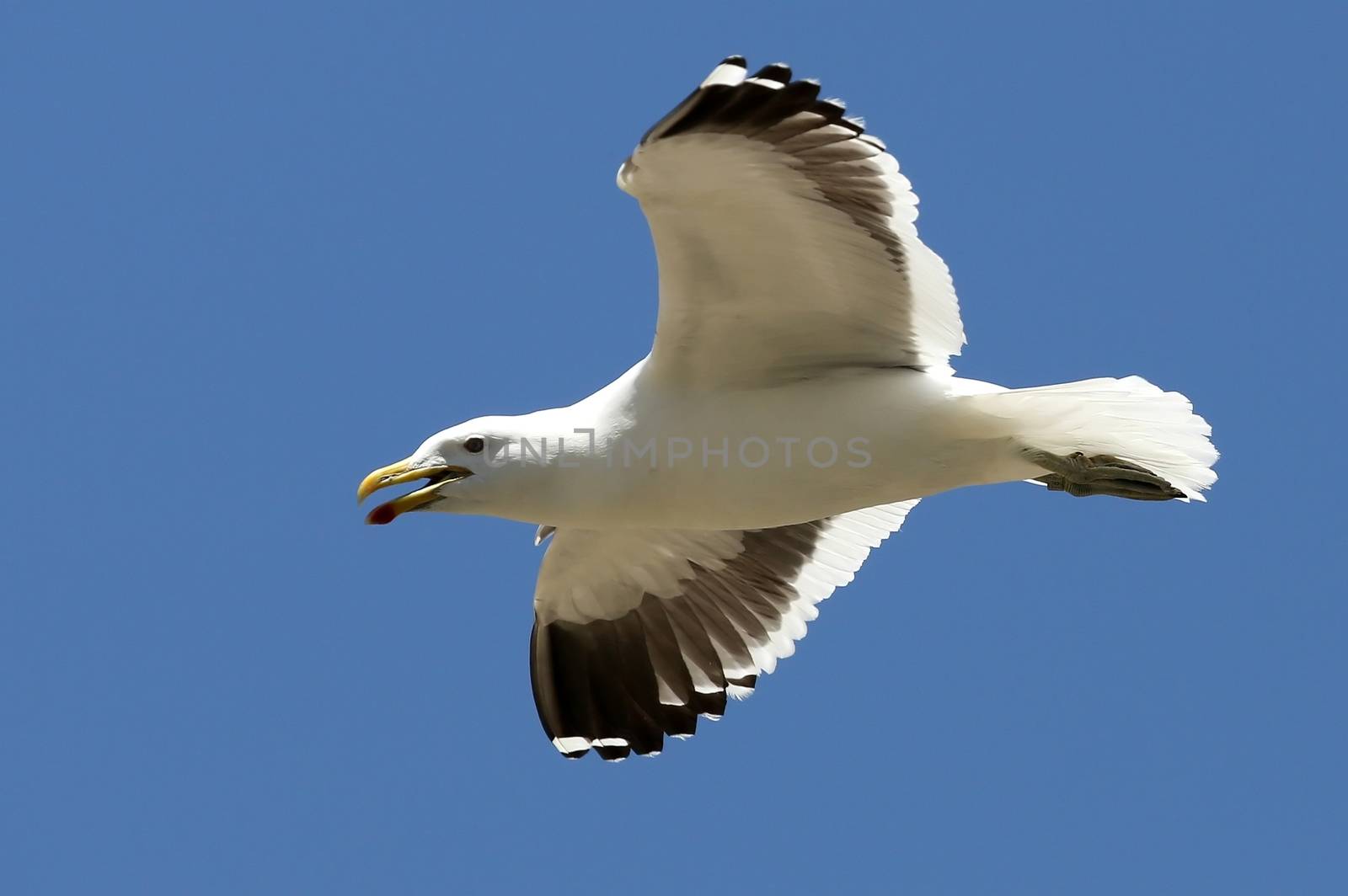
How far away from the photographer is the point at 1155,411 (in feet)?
25.8

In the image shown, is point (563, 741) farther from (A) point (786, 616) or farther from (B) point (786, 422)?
(B) point (786, 422)

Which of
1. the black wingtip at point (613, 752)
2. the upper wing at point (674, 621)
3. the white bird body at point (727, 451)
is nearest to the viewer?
the white bird body at point (727, 451)

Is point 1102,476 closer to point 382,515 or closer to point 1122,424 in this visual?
point 1122,424

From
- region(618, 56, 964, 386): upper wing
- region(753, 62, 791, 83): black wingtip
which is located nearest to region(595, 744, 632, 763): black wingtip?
region(618, 56, 964, 386): upper wing

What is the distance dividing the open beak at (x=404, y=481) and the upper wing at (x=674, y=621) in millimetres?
1410

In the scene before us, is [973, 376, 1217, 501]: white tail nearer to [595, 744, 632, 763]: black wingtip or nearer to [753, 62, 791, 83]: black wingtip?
[753, 62, 791, 83]: black wingtip

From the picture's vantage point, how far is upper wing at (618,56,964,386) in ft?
23.6

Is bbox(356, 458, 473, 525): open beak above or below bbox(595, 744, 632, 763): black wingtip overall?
above

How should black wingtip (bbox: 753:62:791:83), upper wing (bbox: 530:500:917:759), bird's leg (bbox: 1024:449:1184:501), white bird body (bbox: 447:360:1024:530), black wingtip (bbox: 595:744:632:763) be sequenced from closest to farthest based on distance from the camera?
black wingtip (bbox: 753:62:791:83) → bird's leg (bbox: 1024:449:1184:501) → white bird body (bbox: 447:360:1024:530) → upper wing (bbox: 530:500:917:759) → black wingtip (bbox: 595:744:632:763)

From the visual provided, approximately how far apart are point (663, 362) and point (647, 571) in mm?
1762

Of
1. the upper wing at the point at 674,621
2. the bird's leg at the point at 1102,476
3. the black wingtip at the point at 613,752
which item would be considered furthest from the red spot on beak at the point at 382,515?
the bird's leg at the point at 1102,476

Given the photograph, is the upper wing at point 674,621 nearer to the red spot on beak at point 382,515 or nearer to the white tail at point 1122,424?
the red spot on beak at point 382,515

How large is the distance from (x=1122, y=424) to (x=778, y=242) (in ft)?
4.92

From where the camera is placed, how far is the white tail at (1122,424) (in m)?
7.78
